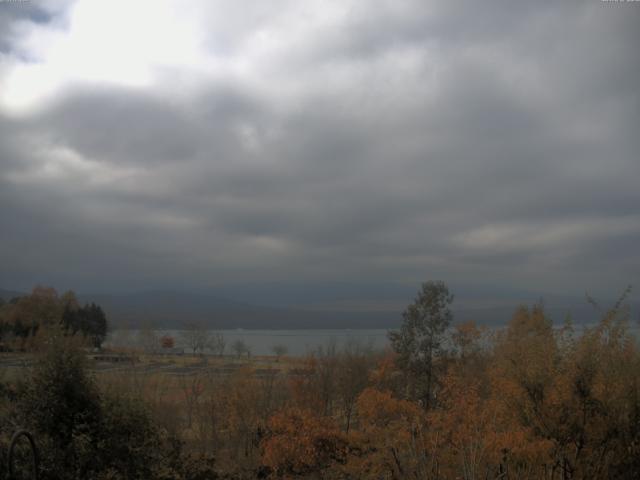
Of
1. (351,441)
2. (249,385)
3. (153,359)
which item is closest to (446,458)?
(351,441)

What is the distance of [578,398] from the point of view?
13039mm

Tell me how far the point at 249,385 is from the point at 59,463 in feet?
50.7

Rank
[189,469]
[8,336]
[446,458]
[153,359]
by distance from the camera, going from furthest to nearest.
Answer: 1. [8,336]
2. [153,359]
3. [189,469]
4. [446,458]

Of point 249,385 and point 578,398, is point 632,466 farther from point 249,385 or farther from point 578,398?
point 249,385

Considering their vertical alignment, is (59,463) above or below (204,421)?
above

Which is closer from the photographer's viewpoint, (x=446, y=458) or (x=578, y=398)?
(x=578, y=398)

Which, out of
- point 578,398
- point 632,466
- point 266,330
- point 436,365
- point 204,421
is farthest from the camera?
point 266,330

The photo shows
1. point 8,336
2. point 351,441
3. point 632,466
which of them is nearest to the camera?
point 632,466

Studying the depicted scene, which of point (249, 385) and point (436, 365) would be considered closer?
point (249, 385)

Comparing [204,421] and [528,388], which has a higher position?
[528,388]

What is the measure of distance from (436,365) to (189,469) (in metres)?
17.0

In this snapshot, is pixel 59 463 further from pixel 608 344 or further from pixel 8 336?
pixel 8 336

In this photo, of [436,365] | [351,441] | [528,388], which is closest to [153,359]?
[436,365]

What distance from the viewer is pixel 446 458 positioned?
14.2 metres
